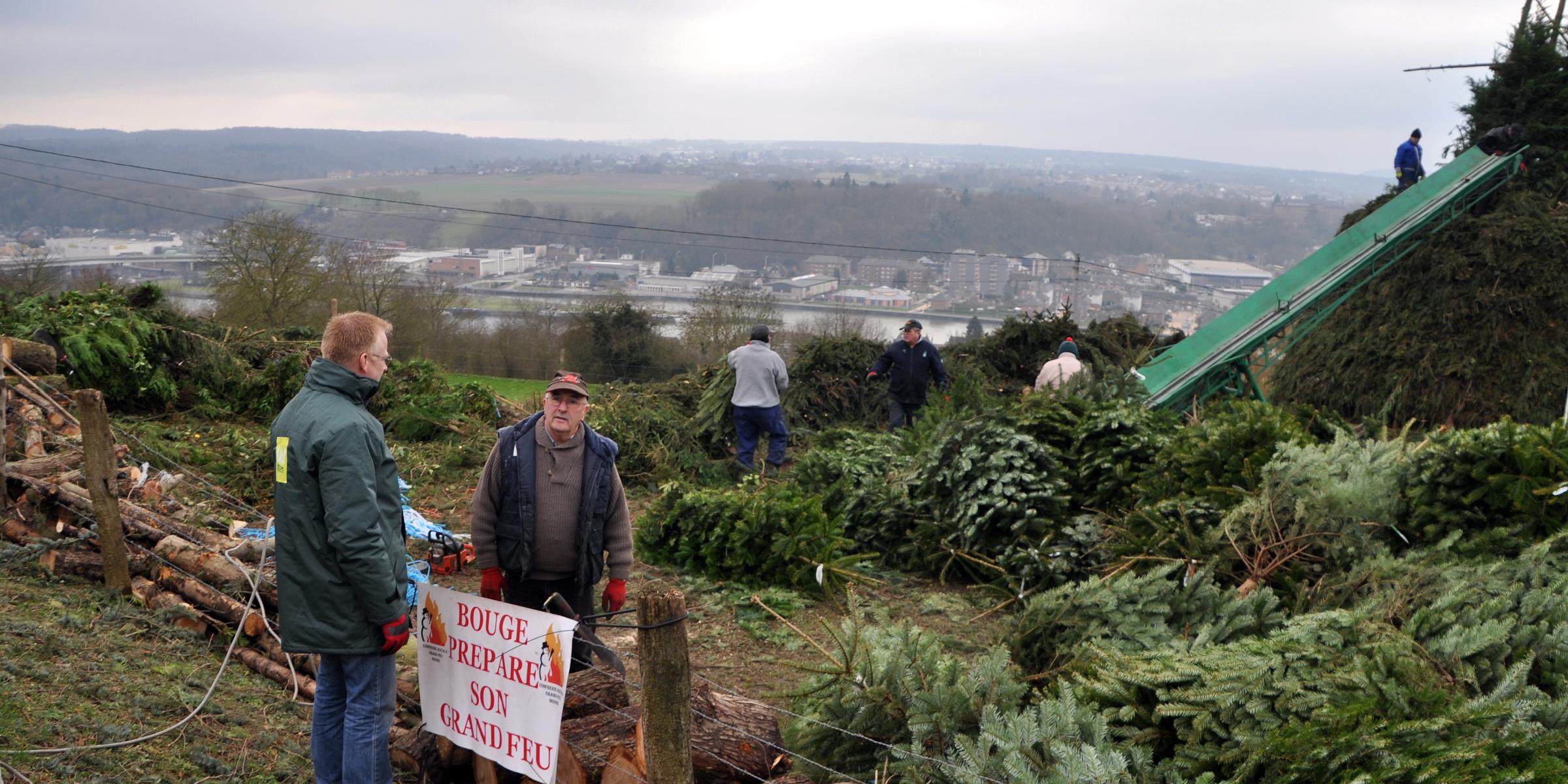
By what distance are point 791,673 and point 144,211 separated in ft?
226

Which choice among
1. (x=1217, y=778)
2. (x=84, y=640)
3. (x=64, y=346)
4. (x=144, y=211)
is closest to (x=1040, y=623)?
(x=1217, y=778)

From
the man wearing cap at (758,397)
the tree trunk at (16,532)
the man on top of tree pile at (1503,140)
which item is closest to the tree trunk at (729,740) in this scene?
the tree trunk at (16,532)

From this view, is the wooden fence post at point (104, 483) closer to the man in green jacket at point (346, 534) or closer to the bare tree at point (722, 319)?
the man in green jacket at point (346, 534)

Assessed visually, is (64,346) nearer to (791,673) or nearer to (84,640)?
(84,640)

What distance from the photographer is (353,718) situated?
12.0 ft

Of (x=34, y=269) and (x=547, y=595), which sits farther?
(x=34, y=269)

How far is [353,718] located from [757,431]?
7469 millimetres

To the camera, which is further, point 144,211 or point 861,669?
point 144,211

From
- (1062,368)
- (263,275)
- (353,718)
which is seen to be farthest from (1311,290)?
(263,275)

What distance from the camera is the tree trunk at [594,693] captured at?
13.8 feet

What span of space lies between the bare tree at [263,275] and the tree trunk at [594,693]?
1024 inches

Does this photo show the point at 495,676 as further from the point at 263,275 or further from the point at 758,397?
the point at 263,275

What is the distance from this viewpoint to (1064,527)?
745cm

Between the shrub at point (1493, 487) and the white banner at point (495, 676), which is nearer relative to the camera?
the white banner at point (495, 676)
